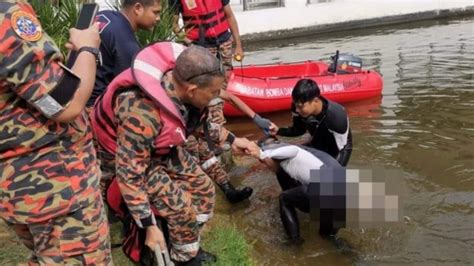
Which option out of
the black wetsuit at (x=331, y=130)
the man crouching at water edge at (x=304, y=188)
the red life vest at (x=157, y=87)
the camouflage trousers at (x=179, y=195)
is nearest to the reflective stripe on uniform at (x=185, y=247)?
the camouflage trousers at (x=179, y=195)

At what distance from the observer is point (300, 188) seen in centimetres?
373

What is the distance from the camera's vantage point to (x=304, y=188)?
12.1 ft

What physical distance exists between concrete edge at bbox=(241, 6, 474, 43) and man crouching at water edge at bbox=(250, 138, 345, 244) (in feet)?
31.4

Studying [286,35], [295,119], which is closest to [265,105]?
[295,119]

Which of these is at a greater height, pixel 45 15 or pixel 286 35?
pixel 45 15

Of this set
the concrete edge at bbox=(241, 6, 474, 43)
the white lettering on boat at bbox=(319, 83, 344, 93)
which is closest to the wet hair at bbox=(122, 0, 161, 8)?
the white lettering on boat at bbox=(319, 83, 344, 93)

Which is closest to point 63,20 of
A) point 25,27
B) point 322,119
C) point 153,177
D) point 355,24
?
point 322,119

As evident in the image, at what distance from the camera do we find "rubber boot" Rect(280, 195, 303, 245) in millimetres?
3794

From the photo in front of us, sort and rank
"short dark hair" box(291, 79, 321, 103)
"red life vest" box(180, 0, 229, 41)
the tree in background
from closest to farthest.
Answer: "short dark hair" box(291, 79, 321, 103)
the tree in background
"red life vest" box(180, 0, 229, 41)

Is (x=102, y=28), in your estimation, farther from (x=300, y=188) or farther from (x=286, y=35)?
(x=286, y=35)

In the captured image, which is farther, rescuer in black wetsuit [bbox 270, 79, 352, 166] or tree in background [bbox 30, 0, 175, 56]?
tree in background [bbox 30, 0, 175, 56]

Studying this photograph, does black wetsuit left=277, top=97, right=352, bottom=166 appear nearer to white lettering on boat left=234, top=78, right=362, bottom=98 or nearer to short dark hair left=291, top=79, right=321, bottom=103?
short dark hair left=291, top=79, right=321, bottom=103

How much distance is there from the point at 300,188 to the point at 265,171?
1.44 meters

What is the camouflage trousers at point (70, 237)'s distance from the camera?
1.97 m
